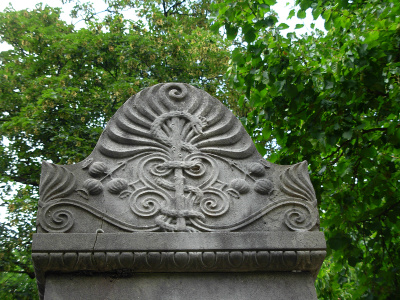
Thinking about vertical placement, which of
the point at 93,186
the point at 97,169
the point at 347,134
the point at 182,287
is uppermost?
the point at 347,134

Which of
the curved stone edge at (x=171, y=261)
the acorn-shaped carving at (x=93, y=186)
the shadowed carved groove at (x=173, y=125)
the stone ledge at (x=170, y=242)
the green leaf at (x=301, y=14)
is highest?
the green leaf at (x=301, y=14)

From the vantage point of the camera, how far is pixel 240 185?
144 inches

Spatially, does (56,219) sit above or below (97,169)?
below

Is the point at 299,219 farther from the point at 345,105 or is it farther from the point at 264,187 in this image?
the point at 345,105

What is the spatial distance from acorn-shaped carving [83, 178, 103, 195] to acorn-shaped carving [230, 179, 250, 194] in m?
1.01

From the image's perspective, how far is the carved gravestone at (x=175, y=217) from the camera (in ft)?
10.6

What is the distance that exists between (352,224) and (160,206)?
8.46 ft

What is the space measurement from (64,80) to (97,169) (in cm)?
643

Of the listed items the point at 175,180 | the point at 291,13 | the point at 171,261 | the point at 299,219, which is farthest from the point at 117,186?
the point at 291,13

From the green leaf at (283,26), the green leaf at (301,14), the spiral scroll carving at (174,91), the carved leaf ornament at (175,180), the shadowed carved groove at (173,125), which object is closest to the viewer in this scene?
the carved leaf ornament at (175,180)

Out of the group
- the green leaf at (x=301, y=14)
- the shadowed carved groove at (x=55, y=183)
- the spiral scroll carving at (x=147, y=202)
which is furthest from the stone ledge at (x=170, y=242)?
the green leaf at (x=301, y=14)

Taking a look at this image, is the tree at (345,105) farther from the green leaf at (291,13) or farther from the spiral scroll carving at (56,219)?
the spiral scroll carving at (56,219)

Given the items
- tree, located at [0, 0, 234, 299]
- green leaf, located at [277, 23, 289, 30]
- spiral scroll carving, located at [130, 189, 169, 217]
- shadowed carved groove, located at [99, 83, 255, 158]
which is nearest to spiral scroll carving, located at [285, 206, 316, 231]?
shadowed carved groove, located at [99, 83, 255, 158]

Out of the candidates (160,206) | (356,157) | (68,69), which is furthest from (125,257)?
(68,69)
